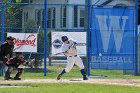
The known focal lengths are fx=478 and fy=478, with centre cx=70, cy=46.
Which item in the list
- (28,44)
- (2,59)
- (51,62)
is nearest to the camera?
(2,59)

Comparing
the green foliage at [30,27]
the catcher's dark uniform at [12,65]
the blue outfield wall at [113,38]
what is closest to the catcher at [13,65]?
the catcher's dark uniform at [12,65]

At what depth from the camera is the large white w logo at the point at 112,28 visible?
24609 millimetres

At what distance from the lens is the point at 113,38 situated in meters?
24.8

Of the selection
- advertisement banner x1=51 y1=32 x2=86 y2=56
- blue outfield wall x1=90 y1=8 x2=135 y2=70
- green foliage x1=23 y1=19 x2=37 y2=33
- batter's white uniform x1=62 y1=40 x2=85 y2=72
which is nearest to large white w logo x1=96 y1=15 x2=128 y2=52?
blue outfield wall x1=90 y1=8 x2=135 y2=70

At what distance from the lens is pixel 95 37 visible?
80.1ft

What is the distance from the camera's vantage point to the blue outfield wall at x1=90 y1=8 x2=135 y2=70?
965 inches

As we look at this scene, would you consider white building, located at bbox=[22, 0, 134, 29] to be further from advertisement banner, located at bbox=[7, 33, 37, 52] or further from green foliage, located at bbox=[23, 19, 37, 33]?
advertisement banner, located at bbox=[7, 33, 37, 52]

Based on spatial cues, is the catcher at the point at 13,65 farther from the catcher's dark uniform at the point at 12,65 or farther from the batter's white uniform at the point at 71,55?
the batter's white uniform at the point at 71,55

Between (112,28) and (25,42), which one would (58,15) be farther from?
(25,42)

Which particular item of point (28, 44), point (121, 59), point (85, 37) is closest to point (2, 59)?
point (28, 44)

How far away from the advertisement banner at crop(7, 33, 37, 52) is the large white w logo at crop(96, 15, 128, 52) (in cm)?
360

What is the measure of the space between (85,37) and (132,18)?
287 centimetres

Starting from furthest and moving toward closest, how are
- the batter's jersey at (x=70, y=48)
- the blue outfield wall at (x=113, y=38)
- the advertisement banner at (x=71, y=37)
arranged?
the blue outfield wall at (x=113, y=38) < the advertisement banner at (x=71, y=37) < the batter's jersey at (x=70, y=48)

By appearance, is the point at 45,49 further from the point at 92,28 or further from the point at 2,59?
the point at 2,59
